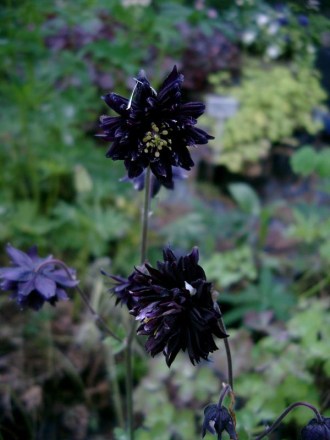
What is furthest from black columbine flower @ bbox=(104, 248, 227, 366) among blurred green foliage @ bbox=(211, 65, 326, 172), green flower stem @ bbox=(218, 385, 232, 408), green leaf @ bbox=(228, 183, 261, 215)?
blurred green foliage @ bbox=(211, 65, 326, 172)

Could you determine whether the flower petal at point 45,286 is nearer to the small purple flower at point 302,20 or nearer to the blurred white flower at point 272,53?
the small purple flower at point 302,20

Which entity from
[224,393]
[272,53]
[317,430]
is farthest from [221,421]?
[272,53]

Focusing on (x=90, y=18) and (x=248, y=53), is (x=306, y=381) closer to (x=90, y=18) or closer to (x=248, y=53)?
(x=90, y=18)

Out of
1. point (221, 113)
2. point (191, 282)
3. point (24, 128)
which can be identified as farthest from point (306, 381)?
point (221, 113)

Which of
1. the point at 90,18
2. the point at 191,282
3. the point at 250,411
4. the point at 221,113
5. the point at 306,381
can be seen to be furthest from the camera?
the point at 221,113

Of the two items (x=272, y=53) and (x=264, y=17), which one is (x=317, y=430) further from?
(x=272, y=53)

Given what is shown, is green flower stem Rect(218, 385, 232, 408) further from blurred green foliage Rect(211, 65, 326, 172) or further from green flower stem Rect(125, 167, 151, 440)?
blurred green foliage Rect(211, 65, 326, 172)
